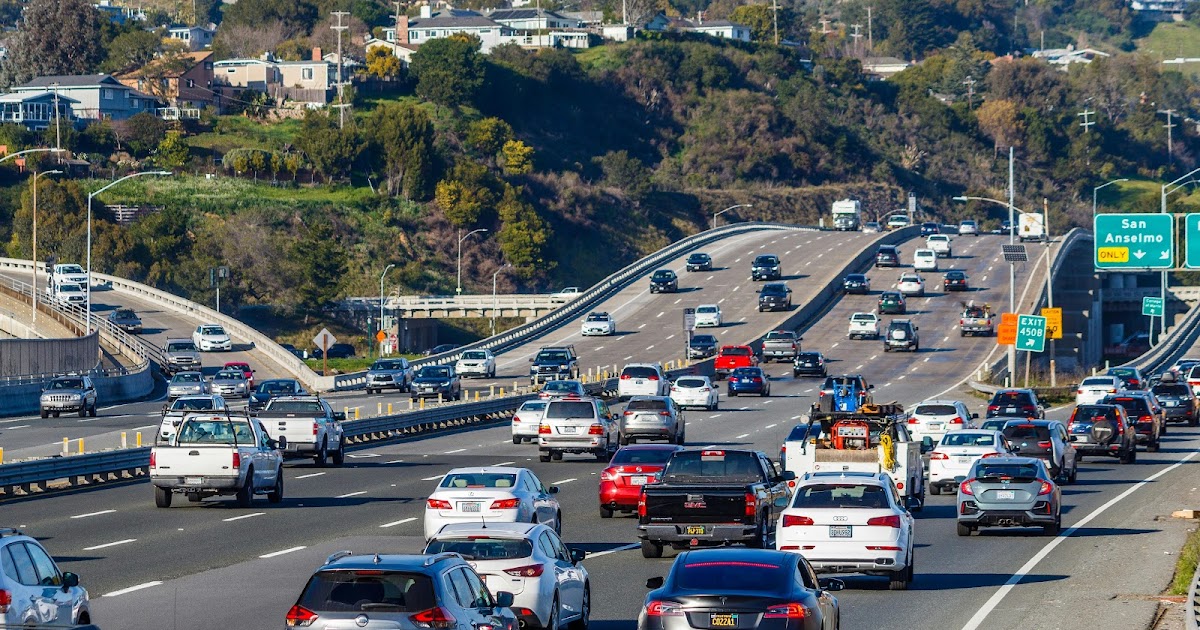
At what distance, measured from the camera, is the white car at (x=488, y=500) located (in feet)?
81.8

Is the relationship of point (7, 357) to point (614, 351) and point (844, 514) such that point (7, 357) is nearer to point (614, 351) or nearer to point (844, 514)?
point (614, 351)

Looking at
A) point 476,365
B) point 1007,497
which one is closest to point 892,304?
point 476,365

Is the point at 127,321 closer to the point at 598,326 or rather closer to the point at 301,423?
the point at 598,326

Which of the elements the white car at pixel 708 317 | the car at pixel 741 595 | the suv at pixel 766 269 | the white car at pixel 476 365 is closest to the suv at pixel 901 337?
the white car at pixel 708 317

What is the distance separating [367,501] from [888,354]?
58.3m

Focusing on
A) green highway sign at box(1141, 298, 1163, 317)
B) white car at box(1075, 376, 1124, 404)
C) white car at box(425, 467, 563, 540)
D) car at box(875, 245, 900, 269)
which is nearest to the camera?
white car at box(425, 467, 563, 540)

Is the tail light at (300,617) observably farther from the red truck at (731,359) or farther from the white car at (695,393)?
the red truck at (731,359)

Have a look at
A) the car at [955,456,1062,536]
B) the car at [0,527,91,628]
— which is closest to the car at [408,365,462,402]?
the car at [955,456,1062,536]

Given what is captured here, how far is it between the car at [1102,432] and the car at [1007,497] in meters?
18.5

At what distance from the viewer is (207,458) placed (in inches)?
1260

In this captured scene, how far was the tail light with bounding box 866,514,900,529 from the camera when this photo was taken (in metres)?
21.9

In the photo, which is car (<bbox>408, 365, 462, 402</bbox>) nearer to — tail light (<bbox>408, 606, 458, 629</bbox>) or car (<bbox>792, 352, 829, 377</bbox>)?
car (<bbox>792, 352, 829, 377</bbox>)

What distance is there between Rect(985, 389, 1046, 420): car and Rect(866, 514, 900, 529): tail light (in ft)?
107

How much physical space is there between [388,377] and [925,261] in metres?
51.5
